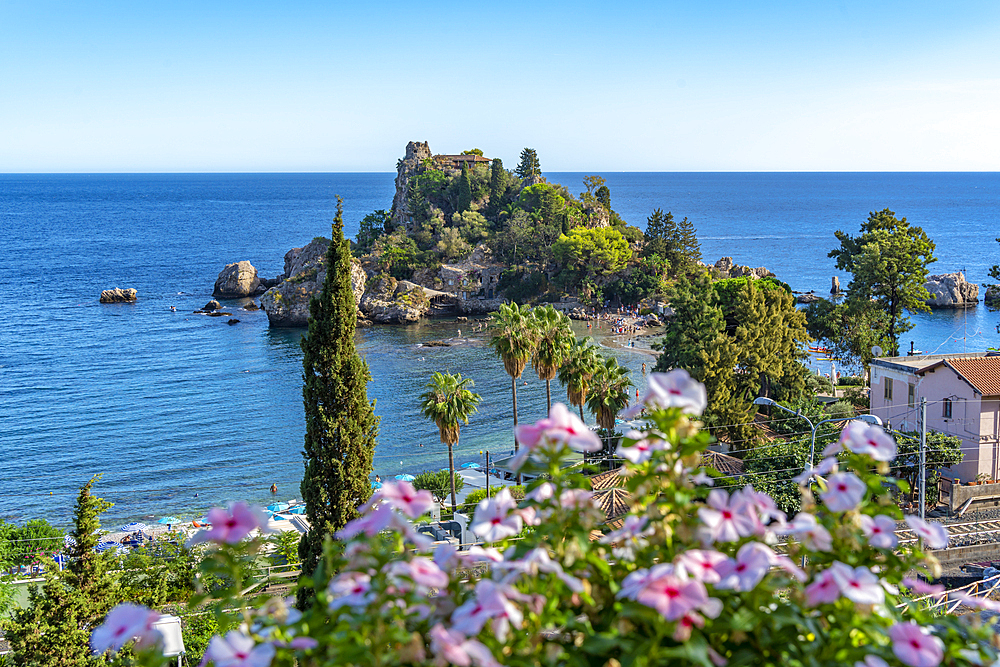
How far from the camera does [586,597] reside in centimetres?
352

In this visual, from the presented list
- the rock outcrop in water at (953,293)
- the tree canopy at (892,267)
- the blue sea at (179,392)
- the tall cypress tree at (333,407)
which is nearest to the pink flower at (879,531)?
the tall cypress tree at (333,407)

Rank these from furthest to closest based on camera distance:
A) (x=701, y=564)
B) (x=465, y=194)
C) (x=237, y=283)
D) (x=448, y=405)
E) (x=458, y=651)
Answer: (x=465, y=194) < (x=237, y=283) < (x=448, y=405) < (x=701, y=564) < (x=458, y=651)

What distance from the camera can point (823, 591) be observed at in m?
3.43

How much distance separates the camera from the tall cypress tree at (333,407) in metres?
22.5

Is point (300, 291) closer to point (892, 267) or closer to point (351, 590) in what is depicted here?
point (892, 267)

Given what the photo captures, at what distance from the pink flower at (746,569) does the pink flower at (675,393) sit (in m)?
0.64

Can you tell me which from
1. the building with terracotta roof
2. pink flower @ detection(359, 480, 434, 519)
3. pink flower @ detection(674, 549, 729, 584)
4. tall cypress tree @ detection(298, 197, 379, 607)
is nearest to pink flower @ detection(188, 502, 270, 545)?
pink flower @ detection(359, 480, 434, 519)

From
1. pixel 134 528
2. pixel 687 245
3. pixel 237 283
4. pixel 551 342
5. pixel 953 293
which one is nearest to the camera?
pixel 134 528

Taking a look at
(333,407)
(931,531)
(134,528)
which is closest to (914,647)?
(931,531)

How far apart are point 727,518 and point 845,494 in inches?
24.0

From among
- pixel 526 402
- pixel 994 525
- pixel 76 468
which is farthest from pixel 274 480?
pixel 994 525

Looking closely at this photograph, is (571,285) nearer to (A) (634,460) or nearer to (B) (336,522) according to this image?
(B) (336,522)

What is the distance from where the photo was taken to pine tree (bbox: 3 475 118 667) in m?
15.9

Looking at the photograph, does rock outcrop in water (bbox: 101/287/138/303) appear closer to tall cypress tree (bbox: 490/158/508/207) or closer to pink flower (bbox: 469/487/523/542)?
tall cypress tree (bbox: 490/158/508/207)
